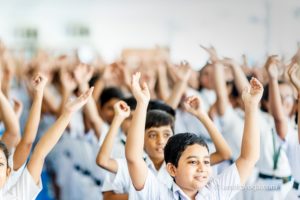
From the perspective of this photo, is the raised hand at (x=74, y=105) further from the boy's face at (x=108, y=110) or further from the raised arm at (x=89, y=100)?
the boy's face at (x=108, y=110)

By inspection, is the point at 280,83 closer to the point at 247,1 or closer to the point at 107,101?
the point at 247,1

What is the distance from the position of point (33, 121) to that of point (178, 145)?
486 mm

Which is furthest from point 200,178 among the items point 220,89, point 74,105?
point 220,89

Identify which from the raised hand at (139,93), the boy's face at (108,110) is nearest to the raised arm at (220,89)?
the boy's face at (108,110)

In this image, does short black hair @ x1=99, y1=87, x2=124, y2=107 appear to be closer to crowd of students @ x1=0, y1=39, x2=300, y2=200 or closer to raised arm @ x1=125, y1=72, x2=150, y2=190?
crowd of students @ x1=0, y1=39, x2=300, y2=200

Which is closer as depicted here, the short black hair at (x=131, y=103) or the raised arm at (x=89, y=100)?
the short black hair at (x=131, y=103)

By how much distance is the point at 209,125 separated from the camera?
6.40 feet

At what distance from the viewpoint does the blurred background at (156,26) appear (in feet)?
7.88

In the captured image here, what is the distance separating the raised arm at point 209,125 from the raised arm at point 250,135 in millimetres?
174

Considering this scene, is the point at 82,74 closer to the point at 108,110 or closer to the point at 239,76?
the point at 108,110

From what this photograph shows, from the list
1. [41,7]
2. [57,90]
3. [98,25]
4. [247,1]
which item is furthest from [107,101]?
[41,7]

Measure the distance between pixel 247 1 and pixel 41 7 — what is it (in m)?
1.95

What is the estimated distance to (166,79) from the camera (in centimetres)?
310

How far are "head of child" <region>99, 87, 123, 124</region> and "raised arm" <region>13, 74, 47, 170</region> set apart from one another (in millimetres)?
760
